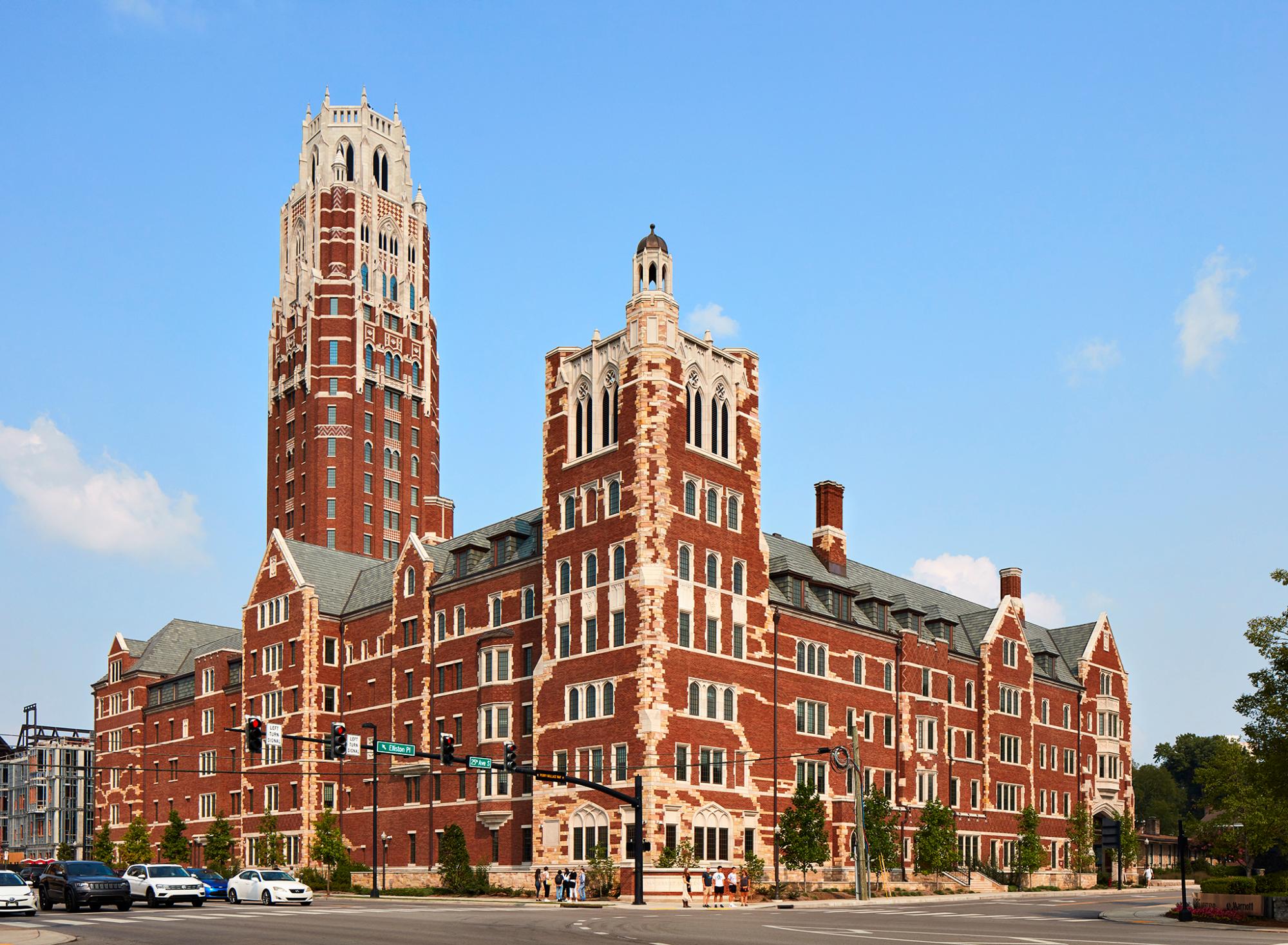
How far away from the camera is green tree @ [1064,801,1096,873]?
3824 inches

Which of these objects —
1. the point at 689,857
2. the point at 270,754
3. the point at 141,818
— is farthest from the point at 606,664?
the point at 141,818

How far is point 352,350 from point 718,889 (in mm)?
A: 89323

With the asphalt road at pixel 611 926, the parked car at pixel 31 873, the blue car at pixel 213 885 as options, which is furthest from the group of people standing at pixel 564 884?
the parked car at pixel 31 873

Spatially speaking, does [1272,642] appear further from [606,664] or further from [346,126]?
[346,126]

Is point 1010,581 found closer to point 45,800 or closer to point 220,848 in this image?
point 220,848

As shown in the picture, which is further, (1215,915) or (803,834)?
(803,834)

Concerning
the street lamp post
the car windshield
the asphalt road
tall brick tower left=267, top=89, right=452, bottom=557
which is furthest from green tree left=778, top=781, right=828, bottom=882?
tall brick tower left=267, top=89, right=452, bottom=557

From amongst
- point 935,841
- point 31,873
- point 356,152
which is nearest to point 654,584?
point 935,841

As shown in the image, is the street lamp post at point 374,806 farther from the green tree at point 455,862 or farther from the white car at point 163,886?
the white car at point 163,886

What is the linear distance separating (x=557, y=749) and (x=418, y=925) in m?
31.7

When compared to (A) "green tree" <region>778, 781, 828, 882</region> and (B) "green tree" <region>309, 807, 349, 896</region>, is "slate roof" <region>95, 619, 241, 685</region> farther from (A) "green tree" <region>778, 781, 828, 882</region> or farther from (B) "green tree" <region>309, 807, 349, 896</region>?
(A) "green tree" <region>778, 781, 828, 882</region>

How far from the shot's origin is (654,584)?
67.9 m

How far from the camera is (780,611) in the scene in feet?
250

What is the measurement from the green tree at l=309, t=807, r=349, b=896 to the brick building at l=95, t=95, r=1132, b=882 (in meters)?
2.42
